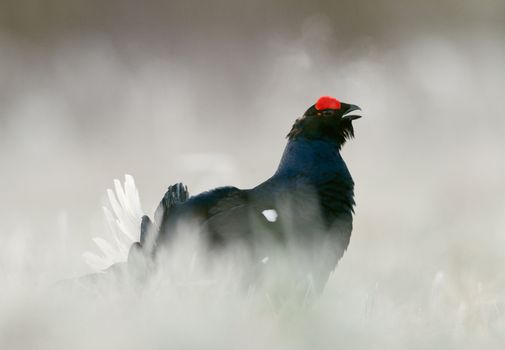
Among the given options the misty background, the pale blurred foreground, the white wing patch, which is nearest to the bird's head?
the misty background

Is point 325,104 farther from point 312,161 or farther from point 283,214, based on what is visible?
point 283,214

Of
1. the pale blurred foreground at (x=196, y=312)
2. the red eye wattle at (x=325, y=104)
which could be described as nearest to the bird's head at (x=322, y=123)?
the red eye wattle at (x=325, y=104)

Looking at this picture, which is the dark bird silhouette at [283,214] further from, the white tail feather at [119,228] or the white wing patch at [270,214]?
the white tail feather at [119,228]

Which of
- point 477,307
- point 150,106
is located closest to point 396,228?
point 477,307

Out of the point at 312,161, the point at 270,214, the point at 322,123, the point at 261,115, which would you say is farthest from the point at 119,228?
the point at 261,115

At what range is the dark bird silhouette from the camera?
11.1ft

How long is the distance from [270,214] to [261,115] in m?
4.48

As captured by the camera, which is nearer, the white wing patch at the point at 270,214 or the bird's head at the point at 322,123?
the white wing patch at the point at 270,214

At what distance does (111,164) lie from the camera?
6.67 meters

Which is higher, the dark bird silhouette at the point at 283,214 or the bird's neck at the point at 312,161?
the bird's neck at the point at 312,161

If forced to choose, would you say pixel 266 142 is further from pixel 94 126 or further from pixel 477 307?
pixel 477 307

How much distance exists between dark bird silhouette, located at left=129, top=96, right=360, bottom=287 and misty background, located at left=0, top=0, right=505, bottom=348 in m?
0.33

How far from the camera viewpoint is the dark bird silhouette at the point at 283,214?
11.1 feet

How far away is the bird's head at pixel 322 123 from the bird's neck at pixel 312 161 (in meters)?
0.04
